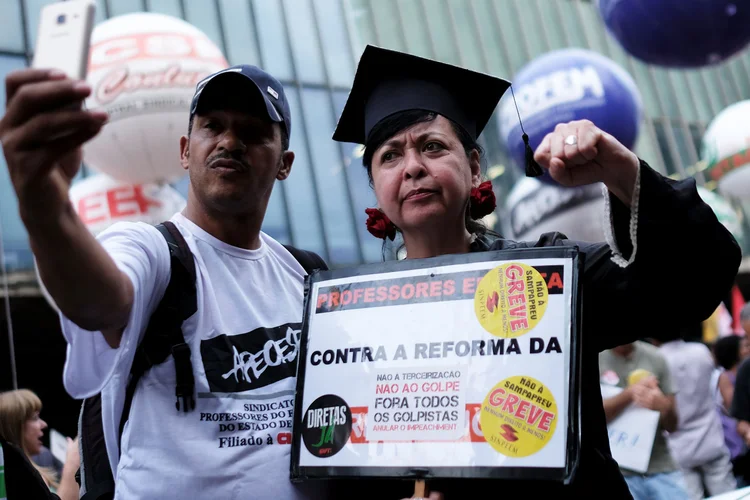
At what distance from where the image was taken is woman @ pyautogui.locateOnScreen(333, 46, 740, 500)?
162cm

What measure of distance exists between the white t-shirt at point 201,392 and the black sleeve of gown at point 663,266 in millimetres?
739

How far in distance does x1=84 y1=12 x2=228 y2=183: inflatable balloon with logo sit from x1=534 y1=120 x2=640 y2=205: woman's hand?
399 cm

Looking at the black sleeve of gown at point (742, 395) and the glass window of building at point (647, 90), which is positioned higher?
the glass window of building at point (647, 90)

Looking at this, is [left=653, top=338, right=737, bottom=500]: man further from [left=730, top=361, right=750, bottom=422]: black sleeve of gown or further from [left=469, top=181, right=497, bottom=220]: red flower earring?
[left=469, top=181, right=497, bottom=220]: red flower earring

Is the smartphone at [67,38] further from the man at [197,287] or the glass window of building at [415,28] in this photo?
the glass window of building at [415,28]

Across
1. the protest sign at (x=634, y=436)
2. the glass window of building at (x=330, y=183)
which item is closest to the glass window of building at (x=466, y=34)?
the glass window of building at (x=330, y=183)

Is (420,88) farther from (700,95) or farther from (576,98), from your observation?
(700,95)

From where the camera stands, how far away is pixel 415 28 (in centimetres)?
1778

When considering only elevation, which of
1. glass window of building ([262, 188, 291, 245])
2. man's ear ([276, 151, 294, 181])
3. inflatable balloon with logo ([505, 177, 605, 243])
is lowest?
man's ear ([276, 151, 294, 181])

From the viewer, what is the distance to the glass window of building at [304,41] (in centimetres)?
1570

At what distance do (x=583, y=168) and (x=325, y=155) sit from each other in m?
13.8

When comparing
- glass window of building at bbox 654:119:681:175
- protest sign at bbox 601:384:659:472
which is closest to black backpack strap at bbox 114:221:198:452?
protest sign at bbox 601:384:659:472

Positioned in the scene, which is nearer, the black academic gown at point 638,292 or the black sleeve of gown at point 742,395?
the black academic gown at point 638,292

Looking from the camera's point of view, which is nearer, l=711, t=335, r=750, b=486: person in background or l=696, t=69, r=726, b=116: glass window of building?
l=711, t=335, r=750, b=486: person in background
